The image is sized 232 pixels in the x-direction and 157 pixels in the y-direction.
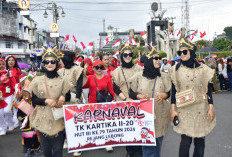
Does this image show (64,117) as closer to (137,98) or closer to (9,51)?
(137,98)

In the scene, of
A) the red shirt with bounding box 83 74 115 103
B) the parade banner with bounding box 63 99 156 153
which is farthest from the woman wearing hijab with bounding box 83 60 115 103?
the parade banner with bounding box 63 99 156 153

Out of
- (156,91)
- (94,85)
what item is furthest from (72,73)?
(156,91)

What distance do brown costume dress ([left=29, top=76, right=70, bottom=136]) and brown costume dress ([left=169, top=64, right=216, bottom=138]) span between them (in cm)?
176

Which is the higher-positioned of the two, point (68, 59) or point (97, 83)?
point (68, 59)

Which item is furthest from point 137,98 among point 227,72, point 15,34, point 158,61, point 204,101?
point 15,34

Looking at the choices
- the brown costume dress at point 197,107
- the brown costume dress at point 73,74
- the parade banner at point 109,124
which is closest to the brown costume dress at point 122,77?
the brown costume dress at point 73,74

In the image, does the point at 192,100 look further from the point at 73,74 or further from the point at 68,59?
the point at 68,59

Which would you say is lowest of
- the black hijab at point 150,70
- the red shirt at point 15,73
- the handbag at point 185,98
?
the handbag at point 185,98

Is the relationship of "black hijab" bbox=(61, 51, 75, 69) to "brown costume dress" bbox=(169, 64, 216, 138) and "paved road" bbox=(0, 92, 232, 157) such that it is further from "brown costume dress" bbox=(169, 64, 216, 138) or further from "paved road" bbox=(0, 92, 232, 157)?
"brown costume dress" bbox=(169, 64, 216, 138)

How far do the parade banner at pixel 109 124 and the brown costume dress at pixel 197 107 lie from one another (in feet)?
1.57

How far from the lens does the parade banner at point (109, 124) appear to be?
3.22 meters

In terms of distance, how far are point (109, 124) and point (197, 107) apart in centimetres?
131

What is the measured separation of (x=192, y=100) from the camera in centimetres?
295

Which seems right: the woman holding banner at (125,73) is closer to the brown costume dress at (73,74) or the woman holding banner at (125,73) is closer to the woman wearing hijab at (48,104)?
the brown costume dress at (73,74)
